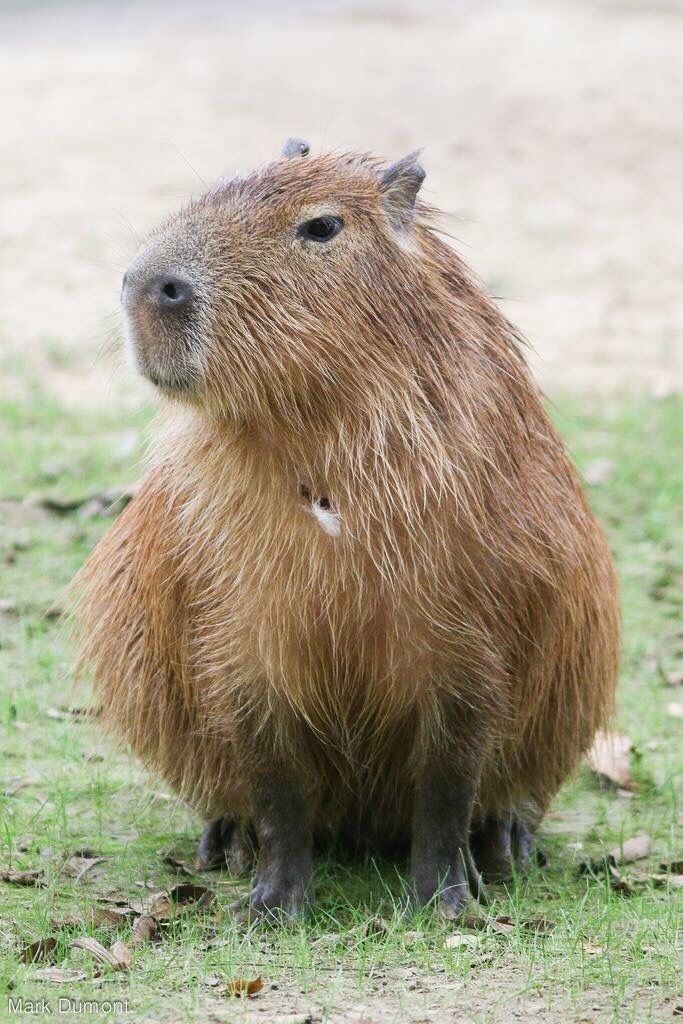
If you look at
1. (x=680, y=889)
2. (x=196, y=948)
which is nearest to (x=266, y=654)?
(x=196, y=948)

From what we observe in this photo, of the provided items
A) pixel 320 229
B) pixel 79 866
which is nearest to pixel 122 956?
pixel 79 866

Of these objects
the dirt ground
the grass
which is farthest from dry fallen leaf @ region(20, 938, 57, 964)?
the dirt ground

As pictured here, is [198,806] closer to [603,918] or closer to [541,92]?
[603,918]

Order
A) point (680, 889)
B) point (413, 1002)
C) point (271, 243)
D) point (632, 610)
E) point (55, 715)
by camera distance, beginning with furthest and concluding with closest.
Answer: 1. point (632, 610)
2. point (55, 715)
3. point (680, 889)
4. point (271, 243)
5. point (413, 1002)

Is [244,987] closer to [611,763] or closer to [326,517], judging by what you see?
[326,517]

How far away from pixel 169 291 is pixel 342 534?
24.0 inches

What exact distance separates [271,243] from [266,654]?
87cm

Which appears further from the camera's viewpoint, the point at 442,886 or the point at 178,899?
the point at 178,899

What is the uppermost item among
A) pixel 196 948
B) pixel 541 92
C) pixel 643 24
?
pixel 643 24

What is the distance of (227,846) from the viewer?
414 cm

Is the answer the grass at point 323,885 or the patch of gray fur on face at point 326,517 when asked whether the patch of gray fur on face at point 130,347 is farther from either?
the grass at point 323,885

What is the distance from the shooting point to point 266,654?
353cm

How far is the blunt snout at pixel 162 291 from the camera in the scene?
3.19 metres

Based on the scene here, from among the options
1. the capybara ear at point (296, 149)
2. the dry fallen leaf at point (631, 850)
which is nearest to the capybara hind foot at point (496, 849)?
the dry fallen leaf at point (631, 850)
